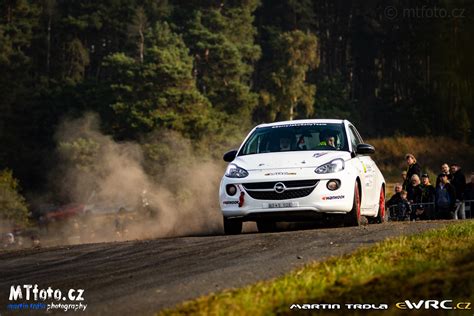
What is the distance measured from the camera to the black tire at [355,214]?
1504 centimetres

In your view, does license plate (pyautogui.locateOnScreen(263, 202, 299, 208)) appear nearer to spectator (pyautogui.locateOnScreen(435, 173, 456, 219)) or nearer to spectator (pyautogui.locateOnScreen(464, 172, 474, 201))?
spectator (pyautogui.locateOnScreen(435, 173, 456, 219))

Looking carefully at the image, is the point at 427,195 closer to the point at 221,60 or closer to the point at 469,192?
the point at 469,192

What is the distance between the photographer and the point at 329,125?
53.1 feet

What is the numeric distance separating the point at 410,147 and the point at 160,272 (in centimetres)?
5432

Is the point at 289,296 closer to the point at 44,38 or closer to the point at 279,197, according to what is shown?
the point at 279,197

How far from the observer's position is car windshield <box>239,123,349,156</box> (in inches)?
619

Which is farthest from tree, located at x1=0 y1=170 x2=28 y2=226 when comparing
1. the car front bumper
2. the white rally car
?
the car front bumper

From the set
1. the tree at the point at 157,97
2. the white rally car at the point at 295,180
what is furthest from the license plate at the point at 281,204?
the tree at the point at 157,97

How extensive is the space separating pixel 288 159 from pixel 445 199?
6085 millimetres

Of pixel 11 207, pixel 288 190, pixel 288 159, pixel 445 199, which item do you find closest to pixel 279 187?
pixel 288 190

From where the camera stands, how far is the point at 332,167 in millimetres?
14820

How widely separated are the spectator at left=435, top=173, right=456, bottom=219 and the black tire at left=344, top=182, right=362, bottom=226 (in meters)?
5.13

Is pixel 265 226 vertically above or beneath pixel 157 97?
beneath

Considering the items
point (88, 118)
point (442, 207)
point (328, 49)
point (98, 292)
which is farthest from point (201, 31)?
point (98, 292)
